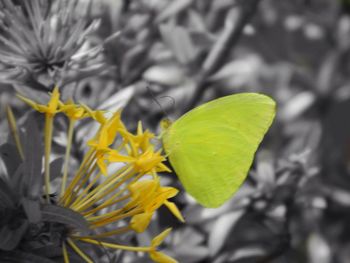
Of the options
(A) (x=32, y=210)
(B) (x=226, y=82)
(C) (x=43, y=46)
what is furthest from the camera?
(B) (x=226, y=82)

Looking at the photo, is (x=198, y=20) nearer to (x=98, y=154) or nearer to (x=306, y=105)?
(x=306, y=105)

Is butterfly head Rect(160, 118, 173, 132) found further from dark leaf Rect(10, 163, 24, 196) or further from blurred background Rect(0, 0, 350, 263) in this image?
dark leaf Rect(10, 163, 24, 196)

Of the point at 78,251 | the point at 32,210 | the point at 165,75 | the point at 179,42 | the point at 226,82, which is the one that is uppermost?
the point at 32,210

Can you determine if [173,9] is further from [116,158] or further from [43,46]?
[116,158]

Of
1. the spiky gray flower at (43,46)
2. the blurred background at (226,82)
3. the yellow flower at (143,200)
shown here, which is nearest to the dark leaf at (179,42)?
the blurred background at (226,82)

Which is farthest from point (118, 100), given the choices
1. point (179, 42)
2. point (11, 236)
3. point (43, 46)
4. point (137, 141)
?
point (11, 236)

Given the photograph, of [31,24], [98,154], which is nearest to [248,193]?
[31,24]
